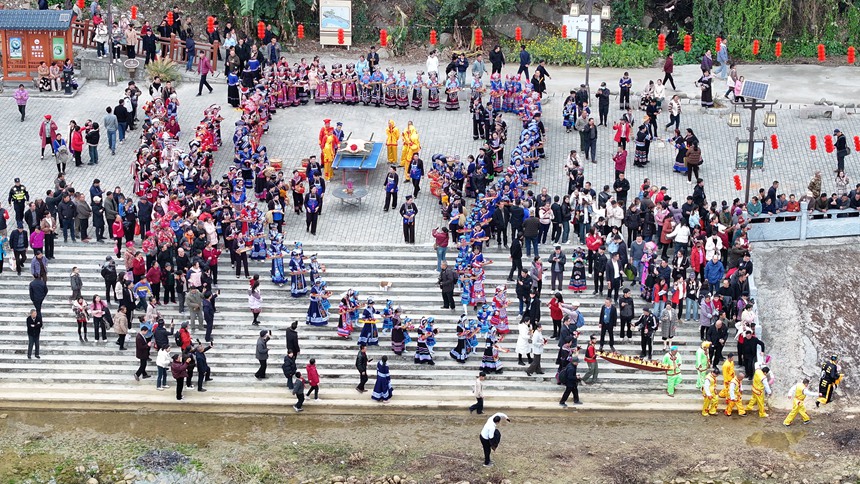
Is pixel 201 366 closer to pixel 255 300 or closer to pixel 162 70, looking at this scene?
pixel 255 300

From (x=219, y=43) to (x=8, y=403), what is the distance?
19.9 m

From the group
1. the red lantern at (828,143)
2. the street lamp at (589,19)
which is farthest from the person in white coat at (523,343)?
the red lantern at (828,143)

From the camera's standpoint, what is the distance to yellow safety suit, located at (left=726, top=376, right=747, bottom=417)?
37.6 meters

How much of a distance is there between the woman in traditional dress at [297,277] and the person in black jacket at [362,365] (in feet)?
10.5

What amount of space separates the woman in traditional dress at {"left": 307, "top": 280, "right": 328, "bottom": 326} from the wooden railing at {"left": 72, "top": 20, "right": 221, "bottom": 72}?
52.1ft

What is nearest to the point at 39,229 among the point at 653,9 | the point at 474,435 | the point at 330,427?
the point at 330,427

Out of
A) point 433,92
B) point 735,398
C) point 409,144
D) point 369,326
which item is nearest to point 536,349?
point 369,326

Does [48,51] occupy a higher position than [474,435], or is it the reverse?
[48,51]

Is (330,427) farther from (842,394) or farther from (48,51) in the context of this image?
(48,51)

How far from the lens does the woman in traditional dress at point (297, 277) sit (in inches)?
1592

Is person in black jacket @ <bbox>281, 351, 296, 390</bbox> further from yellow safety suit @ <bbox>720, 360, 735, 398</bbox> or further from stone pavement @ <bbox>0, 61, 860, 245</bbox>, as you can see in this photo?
yellow safety suit @ <bbox>720, 360, 735, 398</bbox>

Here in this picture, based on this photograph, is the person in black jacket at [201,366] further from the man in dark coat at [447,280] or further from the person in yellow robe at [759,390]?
the person in yellow robe at [759,390]

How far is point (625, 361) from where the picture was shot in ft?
128

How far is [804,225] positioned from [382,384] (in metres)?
12.6
